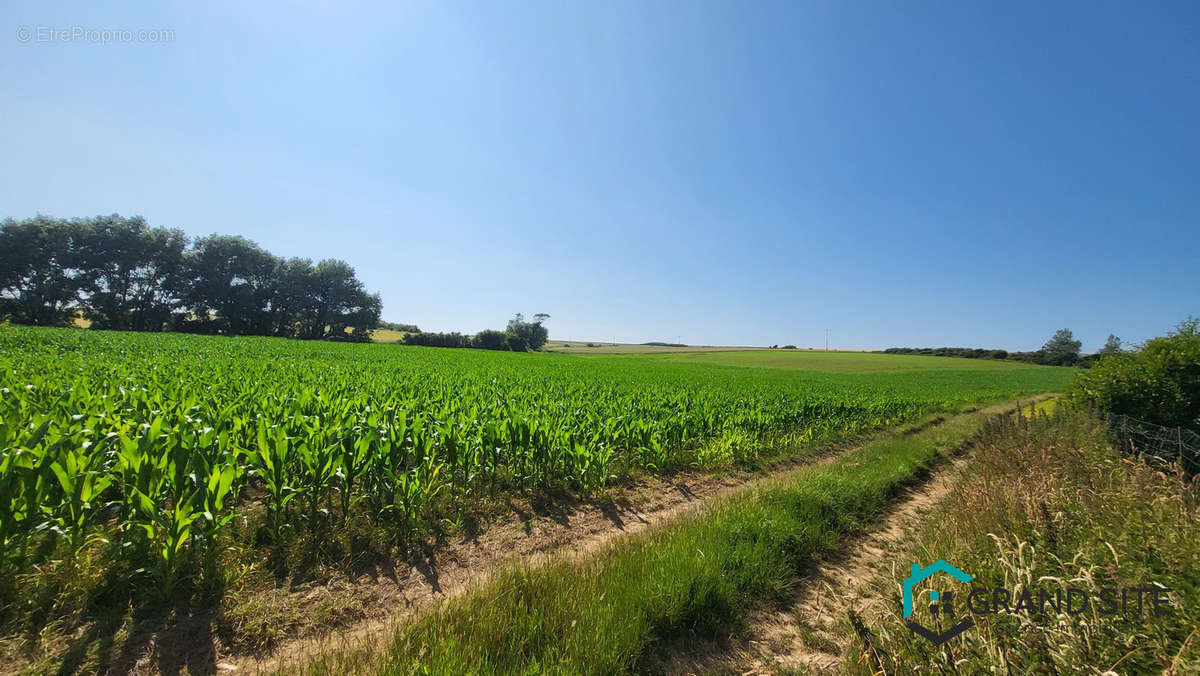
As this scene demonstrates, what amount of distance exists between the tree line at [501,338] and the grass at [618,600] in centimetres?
6983

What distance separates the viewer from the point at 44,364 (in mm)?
10055

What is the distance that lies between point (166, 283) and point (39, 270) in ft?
34.8

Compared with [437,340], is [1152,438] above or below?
below

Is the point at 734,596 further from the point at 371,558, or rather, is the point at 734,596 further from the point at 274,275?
the point at 274,275

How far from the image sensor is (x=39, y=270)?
47250 mm

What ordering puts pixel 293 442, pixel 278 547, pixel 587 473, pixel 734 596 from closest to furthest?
pixel 734 596, pixel 278 547, pixel 293 442, pixel 587 473

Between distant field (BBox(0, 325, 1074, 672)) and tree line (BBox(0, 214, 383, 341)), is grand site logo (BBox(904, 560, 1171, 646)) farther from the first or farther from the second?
tree line (BBox(0, 214, 383, 341))

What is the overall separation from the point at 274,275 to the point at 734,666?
86.0m

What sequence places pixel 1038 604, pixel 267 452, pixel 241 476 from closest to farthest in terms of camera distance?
pixel 1038 604 → pixel 267 452 → pixel 241 476

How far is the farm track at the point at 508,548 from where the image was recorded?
9.67 ft

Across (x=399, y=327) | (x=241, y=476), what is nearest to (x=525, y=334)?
(x=399, y=327)

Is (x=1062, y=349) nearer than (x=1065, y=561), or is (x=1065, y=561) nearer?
(x=1065, y=561)

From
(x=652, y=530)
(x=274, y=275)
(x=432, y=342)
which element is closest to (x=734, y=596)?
(x=652, y=530)

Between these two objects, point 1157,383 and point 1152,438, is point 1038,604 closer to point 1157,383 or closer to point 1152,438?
point 1152,438
